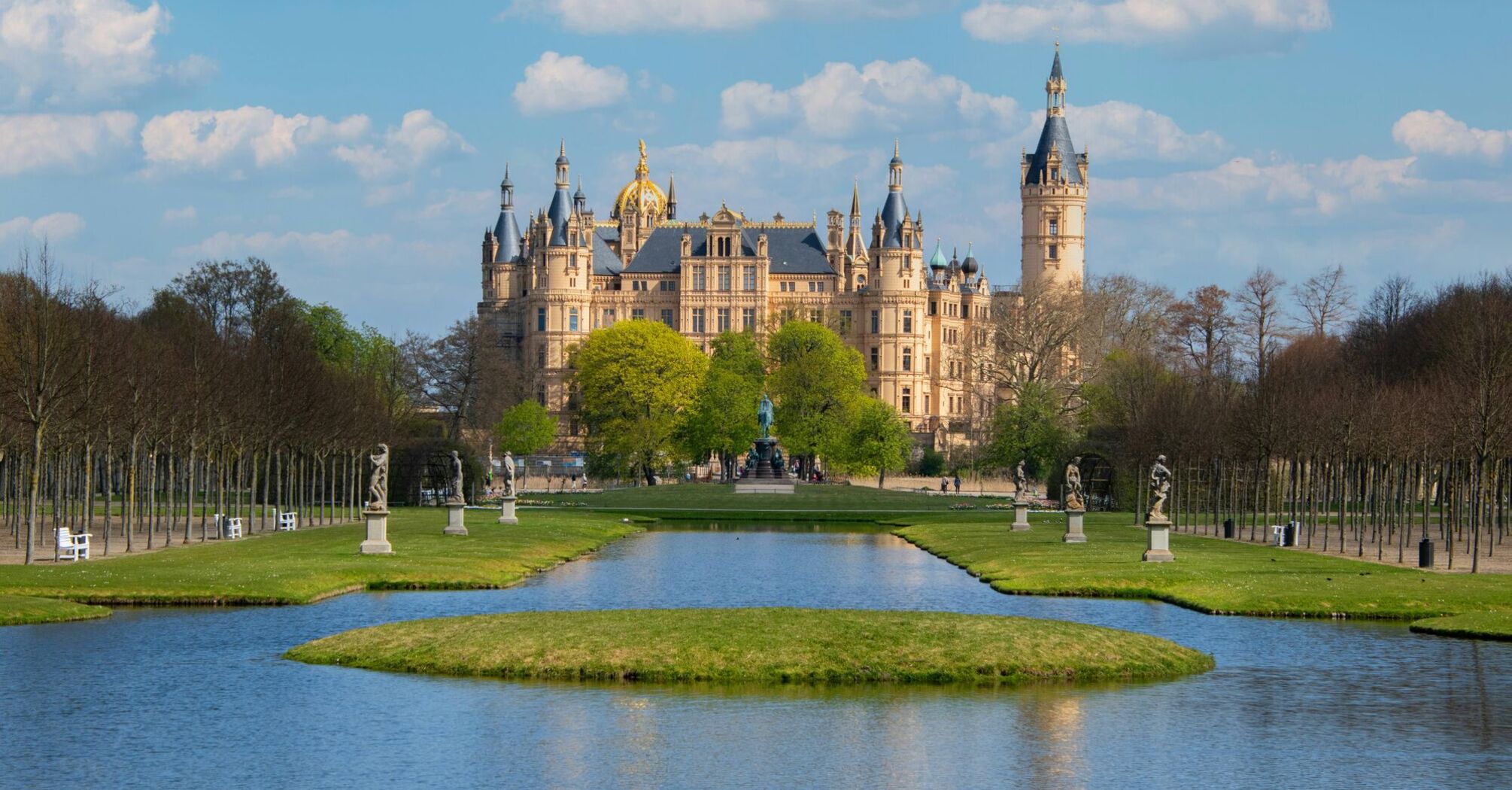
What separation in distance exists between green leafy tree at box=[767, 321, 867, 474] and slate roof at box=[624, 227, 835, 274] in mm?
46209

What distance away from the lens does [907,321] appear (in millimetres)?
185875

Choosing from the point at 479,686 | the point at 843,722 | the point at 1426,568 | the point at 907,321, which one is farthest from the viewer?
the point at 907,321

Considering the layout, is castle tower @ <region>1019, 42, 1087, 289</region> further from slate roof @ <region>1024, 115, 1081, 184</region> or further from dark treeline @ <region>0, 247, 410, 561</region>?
dark treeline @ <region>0, 247, 410, 561</region>

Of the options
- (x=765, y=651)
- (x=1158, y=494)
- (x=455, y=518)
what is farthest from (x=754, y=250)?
(x=765, y=651)

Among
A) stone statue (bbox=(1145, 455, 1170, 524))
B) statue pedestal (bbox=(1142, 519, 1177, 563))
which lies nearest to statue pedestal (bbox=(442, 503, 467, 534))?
stone statue (bbox=(1145, 455, 1170, 524))

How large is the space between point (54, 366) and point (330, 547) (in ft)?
31.3

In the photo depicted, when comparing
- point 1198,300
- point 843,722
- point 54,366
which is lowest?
point 843,722

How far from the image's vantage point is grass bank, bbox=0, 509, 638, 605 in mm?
42781

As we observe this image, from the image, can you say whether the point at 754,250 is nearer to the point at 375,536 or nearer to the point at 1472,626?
the point at 375,536

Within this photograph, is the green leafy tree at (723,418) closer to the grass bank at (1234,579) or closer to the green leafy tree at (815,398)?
the green leafy tree at (815,398)

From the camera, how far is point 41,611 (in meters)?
38.5

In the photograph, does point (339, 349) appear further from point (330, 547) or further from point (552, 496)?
point (330, 547)

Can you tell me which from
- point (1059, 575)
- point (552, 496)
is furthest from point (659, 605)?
point (552, 496)

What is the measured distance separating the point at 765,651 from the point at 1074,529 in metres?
31.1
